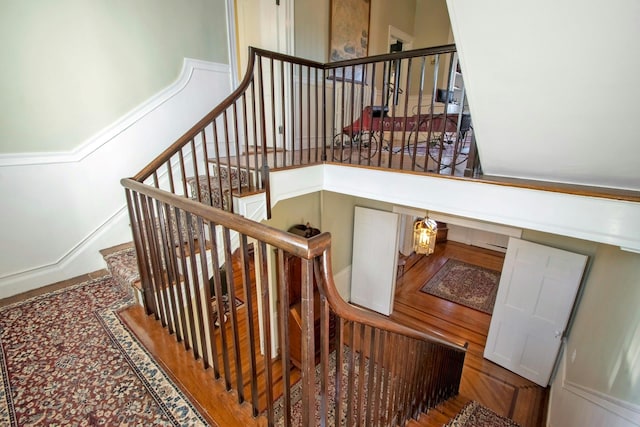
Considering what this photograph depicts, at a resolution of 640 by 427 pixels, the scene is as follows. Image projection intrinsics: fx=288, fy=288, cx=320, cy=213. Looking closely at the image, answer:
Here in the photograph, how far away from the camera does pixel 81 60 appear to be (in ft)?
7.93

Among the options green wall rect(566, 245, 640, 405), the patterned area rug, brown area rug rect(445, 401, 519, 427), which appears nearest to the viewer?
the patterned area rug

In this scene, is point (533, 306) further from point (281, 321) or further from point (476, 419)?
point (281, 321)

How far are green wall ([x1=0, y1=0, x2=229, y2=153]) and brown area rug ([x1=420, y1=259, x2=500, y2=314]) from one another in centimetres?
574

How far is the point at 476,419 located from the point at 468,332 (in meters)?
2.26

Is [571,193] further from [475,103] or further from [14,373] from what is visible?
[14,373]

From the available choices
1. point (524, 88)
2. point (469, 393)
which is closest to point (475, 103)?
point (524, 88)

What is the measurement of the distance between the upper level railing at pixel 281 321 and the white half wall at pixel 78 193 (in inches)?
46.6

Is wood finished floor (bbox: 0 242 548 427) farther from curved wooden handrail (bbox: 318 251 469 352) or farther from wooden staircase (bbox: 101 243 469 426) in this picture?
curved wooden handrail (bbox: 318 251 469 352)

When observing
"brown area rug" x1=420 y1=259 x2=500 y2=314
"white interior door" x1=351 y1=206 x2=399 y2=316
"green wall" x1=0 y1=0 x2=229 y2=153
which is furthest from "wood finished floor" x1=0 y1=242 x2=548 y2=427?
"green wall" x1=0 y1=0 x2=229 y2=153

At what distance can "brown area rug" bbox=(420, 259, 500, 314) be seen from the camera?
5570mm

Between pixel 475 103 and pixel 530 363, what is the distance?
368 centimetres

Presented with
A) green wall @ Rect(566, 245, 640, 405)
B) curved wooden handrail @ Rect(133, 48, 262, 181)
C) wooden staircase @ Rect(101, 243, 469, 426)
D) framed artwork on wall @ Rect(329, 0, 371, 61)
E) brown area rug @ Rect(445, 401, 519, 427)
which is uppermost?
framed artwork on wall @ Rect(329, 0, 371, 61)

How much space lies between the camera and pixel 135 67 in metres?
2.72

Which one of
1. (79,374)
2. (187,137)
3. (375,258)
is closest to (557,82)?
(187,137)
